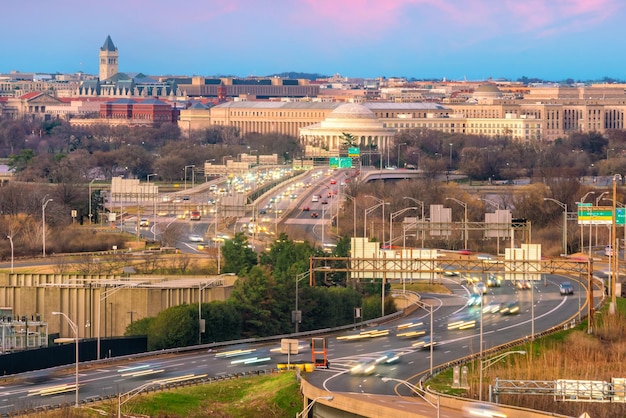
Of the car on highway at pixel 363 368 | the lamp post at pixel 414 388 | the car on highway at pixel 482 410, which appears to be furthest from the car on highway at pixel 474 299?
the car on highway at pixel 482 410

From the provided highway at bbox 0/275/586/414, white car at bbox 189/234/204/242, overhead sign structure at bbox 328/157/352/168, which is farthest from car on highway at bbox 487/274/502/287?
overhead sign structure at bbox 328/157/352/168

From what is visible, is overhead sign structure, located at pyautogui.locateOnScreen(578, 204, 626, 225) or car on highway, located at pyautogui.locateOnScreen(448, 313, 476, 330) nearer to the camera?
car on highway, located at pyautogui.locateOnScreen(448, 313, 476, 330)

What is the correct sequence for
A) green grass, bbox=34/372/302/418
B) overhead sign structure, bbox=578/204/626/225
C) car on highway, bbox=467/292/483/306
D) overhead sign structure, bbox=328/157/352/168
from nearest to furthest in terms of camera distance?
green grass, bbox=34/372/302/418
car on highway, bbox=467/292/483/306
overhead sign structure, bbox=578/204/626/225
overhead sign structure, bbox=328/157/352/168

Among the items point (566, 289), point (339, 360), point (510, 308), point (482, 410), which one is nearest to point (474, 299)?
point (566, 289)

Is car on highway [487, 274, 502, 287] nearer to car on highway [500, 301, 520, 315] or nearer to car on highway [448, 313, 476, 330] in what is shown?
car on highway [500, 301, 520, 315]

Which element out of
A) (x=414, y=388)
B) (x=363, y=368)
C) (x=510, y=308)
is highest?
(x=510, y=308)

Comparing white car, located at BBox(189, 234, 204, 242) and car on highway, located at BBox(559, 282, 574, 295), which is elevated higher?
white car, located at BBox(189, 234, 204, 242)

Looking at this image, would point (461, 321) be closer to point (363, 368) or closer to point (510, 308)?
point (510, 308)

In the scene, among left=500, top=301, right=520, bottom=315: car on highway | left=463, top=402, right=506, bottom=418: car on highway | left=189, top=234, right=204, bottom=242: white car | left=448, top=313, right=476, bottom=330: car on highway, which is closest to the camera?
left=463, top=402, right=506, bottom=418: car on highway

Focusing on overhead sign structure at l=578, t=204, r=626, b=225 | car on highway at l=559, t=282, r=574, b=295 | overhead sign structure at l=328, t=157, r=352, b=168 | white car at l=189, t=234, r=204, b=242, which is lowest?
car on highway at l=559, t=282, r=574, b=295
